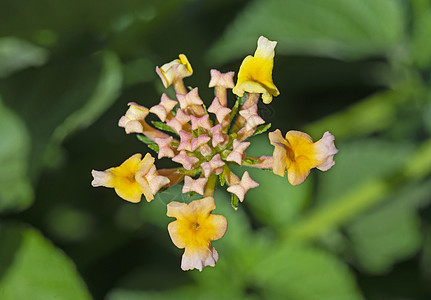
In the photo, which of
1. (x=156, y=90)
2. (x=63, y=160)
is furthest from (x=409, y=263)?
(x=63, y=160)

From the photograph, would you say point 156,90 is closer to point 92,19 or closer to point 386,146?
point 92,19

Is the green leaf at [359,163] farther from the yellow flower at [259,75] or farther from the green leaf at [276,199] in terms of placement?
the yellow flower at [259,75]

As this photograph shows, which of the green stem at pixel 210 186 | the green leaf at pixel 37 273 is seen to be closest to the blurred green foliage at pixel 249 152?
the green leaf at pixel 37 273

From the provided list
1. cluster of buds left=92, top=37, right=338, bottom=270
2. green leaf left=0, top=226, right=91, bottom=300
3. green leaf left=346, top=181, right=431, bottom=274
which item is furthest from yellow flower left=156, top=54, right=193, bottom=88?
green leaf left=346, top=181, right=431, bottom=274

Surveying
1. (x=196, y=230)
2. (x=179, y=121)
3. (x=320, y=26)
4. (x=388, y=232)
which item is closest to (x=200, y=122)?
(x=179, y=121)

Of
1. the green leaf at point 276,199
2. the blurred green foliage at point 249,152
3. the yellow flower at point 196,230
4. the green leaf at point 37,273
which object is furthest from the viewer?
the green leaf at point 276,199

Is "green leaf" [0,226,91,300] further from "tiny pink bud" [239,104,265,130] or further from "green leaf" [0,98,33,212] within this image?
"tiny pink bud" [239,104,265,130]
